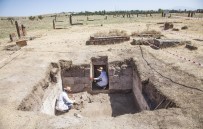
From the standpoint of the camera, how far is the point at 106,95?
10.4 meters

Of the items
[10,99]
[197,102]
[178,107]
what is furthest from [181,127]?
[10,99]

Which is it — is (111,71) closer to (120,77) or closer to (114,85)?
(120,77)

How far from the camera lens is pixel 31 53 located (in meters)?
11.8

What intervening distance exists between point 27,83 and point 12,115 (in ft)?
7.57

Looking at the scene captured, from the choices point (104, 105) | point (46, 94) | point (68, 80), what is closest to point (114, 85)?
point (104, 105)

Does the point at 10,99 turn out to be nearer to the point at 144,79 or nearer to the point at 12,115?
the point at 12,115

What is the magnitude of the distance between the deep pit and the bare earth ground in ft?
0.49

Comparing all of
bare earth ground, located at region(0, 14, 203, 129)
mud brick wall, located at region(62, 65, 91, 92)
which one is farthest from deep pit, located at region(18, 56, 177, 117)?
bare earth ground, located at region(0, 14, 203, 129)

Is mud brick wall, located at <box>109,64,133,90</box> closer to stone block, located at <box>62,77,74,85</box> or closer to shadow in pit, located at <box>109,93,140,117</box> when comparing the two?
shadow in pit, located at <box>109,93,140,117</box>

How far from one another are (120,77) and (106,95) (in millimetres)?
1264

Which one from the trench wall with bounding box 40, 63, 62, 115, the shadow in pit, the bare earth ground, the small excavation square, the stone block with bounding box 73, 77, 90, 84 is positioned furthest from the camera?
the stone block with bounding box 73, 77, 90, 84

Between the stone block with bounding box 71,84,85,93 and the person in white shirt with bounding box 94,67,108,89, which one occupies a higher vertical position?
the person in white shirt with bounding box 94,67,108,89

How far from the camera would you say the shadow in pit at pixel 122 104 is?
888 cm

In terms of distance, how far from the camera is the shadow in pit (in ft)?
29.1
